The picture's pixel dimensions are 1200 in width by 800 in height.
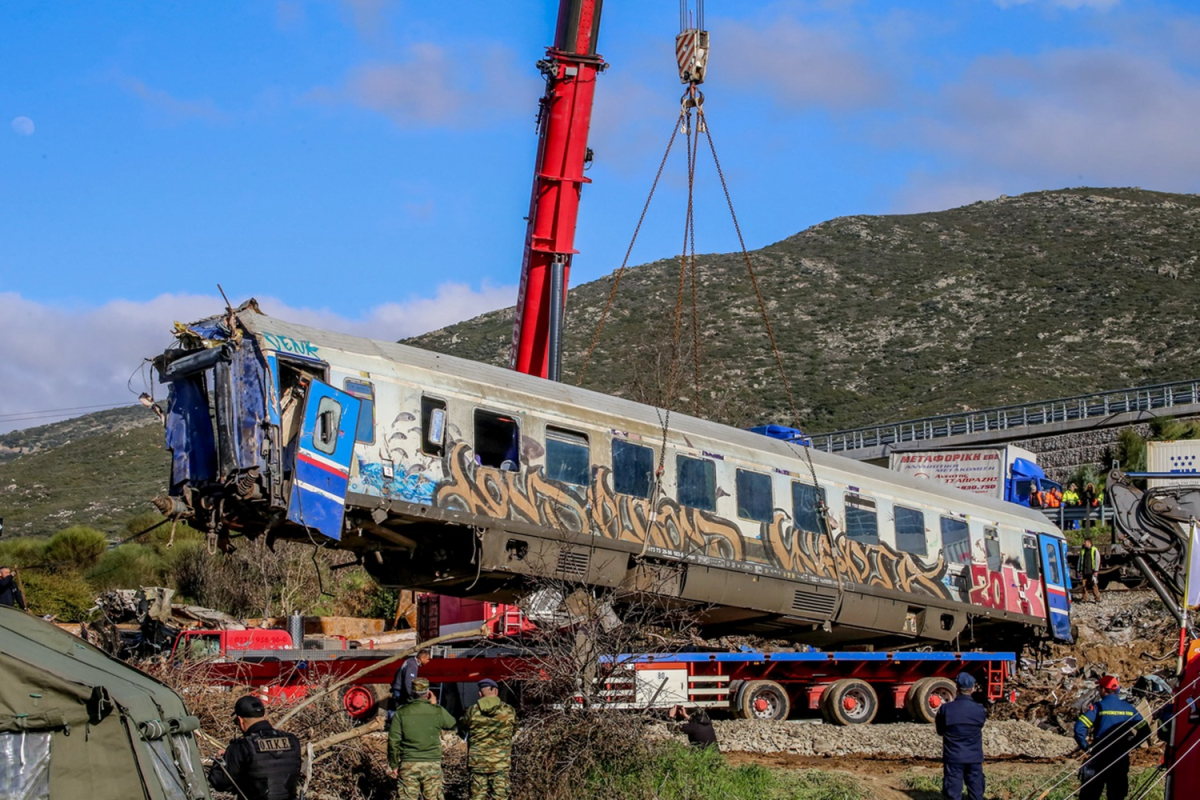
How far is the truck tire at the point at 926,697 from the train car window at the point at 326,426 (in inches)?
420

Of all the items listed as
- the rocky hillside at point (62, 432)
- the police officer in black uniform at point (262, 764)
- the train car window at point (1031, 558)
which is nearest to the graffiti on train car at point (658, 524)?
the train car window at point (1031, 558)

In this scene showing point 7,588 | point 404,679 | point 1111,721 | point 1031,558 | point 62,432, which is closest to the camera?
point 1111,721

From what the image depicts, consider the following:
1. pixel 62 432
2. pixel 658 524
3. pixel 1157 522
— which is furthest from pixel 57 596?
pixel 62 432

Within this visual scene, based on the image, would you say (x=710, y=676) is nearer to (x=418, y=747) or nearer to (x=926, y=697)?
(x=926, y=697)

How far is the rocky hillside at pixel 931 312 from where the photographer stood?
2657 inches

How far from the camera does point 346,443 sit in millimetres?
13734

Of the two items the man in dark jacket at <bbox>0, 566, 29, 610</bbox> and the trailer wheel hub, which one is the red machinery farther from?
the man in dark jacket at <bbox>0, 566, 29, 610</bbox>

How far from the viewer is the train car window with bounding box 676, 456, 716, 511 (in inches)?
659

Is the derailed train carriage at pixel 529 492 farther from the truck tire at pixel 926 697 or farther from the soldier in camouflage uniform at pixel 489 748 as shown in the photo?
the soldier in camouflage uniform at pixel 489 748

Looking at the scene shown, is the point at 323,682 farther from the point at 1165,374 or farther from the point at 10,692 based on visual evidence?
the point at 1165,374

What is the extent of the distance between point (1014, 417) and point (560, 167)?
35.0 m

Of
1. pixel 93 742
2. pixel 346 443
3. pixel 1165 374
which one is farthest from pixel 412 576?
pixel 1165 374

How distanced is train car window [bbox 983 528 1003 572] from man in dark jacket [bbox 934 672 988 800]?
31.3 feet

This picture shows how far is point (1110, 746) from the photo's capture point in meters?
11.6
